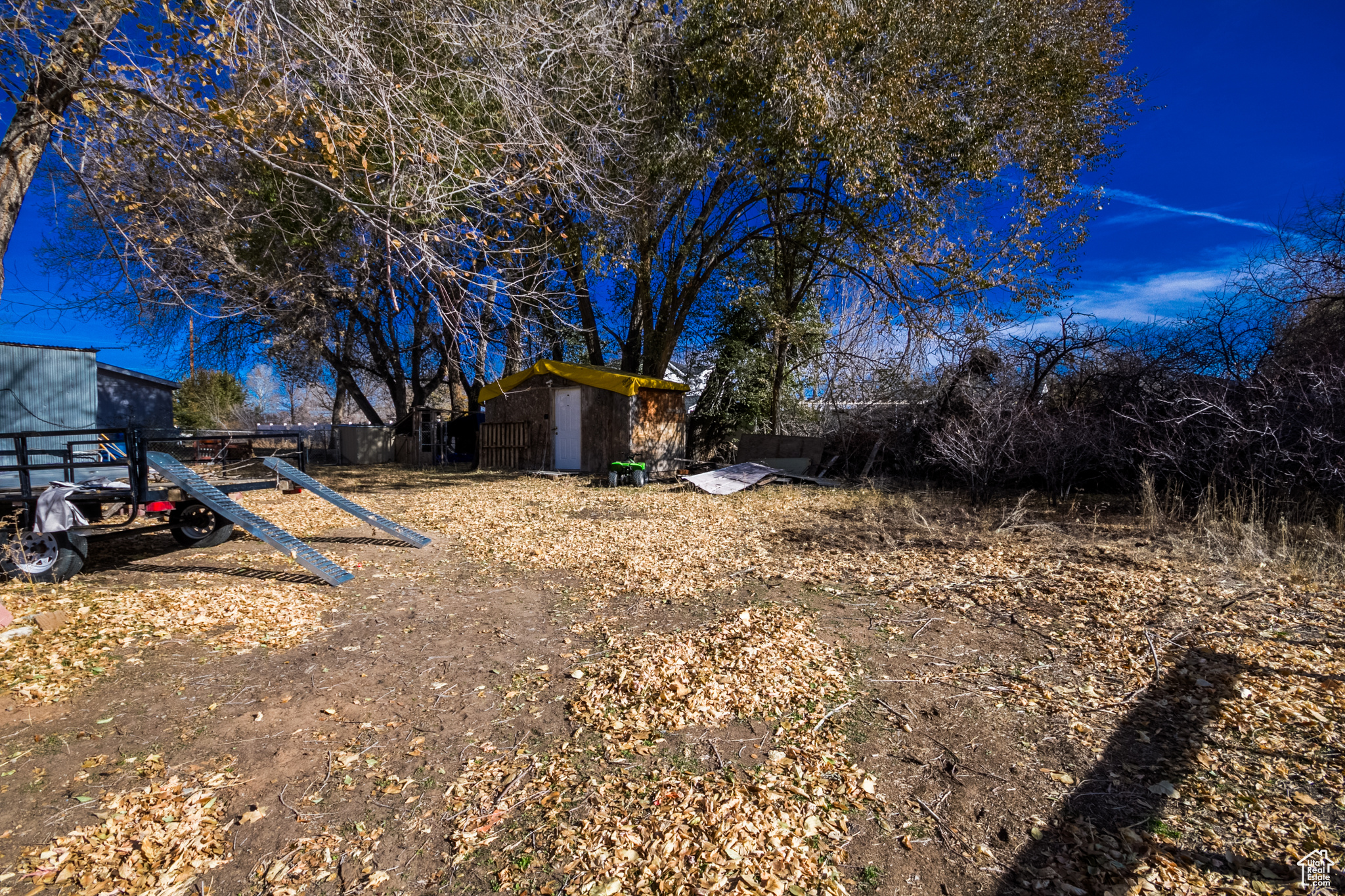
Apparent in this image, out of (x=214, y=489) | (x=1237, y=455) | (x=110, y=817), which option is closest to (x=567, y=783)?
(x=110, y=817)

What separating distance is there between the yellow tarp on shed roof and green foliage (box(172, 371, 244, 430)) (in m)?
22.5

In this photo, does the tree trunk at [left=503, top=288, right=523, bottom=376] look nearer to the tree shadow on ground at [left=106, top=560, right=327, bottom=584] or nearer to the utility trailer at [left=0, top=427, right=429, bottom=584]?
the utility trailer at [left=0, top=427, right=429, bottom=584]

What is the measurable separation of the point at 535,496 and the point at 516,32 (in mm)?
A: 7350

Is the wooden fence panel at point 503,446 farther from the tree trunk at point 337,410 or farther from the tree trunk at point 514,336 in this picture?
the tree trunk at point 337,410

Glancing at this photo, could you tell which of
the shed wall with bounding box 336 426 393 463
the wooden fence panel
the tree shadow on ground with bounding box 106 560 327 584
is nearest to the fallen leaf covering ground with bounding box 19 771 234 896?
the tree shadow on ground with bounding box 106 560 327 584

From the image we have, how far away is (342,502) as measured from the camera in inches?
282

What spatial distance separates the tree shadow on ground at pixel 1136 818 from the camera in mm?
2207

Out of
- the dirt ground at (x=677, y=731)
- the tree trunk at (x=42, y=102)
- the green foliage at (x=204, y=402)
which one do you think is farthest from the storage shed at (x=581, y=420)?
the green foliage at (x=204, y=402)

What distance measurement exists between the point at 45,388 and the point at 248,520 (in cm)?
1031

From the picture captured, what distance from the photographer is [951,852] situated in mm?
2357

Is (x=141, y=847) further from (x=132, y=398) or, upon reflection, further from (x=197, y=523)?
(x=132, y=398)

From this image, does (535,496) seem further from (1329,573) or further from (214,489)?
(1329,573)

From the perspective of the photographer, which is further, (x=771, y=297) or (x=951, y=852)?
(x=771, y=297)

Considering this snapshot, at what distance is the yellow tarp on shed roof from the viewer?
15.0m
